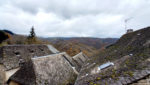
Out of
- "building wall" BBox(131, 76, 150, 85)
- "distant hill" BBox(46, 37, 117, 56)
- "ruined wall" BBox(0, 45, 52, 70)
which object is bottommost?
"distant hill" BBox(46, 37, 117, 56)

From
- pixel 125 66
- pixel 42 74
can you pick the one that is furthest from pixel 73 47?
pixel 125 66

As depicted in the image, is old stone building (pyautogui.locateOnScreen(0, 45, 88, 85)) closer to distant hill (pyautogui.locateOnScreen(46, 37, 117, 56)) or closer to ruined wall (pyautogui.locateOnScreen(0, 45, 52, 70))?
ruined wall (pyautogui.locateOnScreen(0, 45, 52, 70))

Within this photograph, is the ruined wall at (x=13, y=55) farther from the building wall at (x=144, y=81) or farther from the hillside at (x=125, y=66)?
the building wall at (x=144, y=81)

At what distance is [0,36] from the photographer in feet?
84.0

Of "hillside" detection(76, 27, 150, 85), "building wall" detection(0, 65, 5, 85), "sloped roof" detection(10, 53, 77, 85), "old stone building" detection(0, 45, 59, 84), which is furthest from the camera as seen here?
"old stone building" detection(0, 45, 59, 84)

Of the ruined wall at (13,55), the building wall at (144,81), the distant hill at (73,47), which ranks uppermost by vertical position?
the building wall at (144,81)

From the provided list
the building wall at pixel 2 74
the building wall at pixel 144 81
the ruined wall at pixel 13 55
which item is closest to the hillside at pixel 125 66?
the building wall at pixel 144 81

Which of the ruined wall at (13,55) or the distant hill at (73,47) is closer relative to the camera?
the ruined wall at (13,55)

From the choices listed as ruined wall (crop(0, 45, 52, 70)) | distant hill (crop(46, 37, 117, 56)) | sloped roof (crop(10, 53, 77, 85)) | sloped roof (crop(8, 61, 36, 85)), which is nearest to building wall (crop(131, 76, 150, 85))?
sloped roof (crop(10, 53, 77, 85))

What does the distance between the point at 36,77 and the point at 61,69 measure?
383 cm

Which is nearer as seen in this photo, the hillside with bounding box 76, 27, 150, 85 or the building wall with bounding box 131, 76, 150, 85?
the building wall with bounding box 131, 76, 150, 85

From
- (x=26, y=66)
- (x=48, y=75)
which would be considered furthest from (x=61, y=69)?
(x=26, y=66)

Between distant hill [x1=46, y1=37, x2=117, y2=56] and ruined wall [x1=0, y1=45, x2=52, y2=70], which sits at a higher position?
ruined wall [x1=0, y1=45, x2=52, y2=70]

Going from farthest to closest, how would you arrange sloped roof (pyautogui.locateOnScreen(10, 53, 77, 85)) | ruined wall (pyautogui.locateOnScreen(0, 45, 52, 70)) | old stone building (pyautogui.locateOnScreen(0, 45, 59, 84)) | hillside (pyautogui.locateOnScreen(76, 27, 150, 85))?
ruined wall (pyautogui.locateOnScreen(0, 45, 52, 70)), old stone building (pyautogui.locateOnScreen(0, 45, 59, 84)), sloped roof (pyautogui.locateOnScreen(10, 53, 77, 85)), hillside (pyautogui.locateOnScreen(76, 27, 150, 85))
